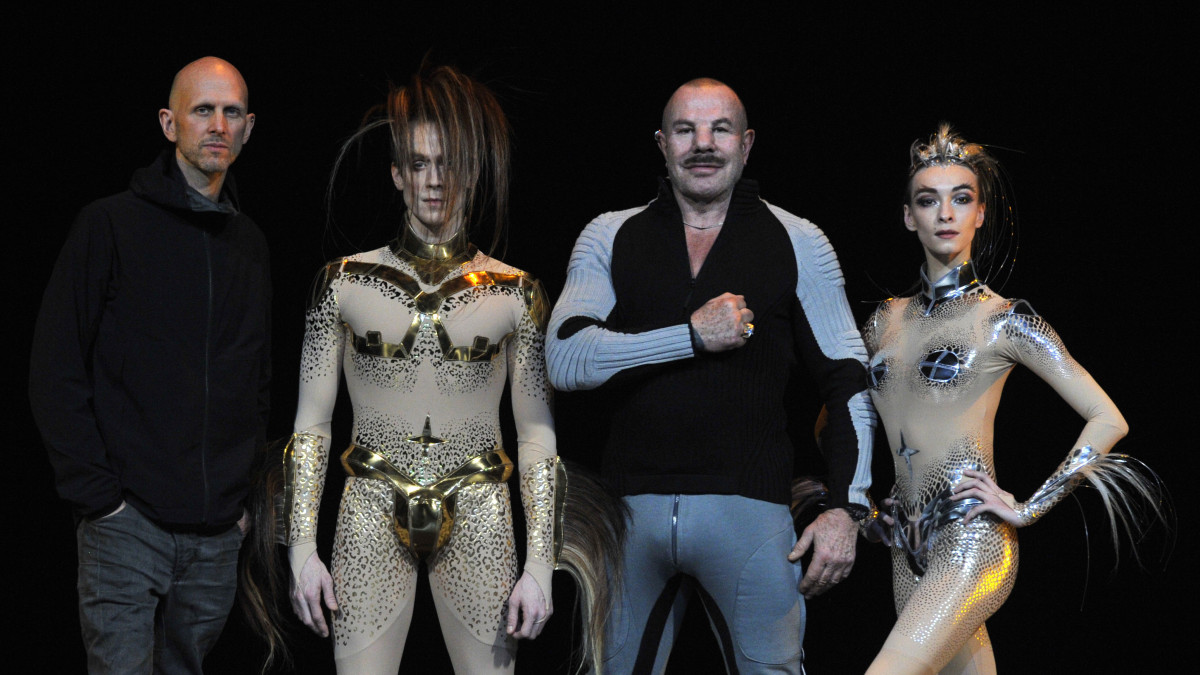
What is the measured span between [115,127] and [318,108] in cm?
55

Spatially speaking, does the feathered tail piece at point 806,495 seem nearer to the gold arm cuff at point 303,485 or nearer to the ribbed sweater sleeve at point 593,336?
the ribbed sweater sleeve at point 593,336

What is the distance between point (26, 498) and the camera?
3701mm

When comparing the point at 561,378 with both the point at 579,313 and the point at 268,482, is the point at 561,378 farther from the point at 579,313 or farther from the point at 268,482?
the point at 268,482

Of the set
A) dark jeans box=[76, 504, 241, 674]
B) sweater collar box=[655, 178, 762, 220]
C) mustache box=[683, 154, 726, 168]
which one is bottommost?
dark jeans box=[76, 504, 241, 674]

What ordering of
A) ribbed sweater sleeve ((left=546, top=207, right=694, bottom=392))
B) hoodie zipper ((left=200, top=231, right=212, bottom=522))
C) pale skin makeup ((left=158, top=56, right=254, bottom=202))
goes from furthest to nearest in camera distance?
pale skin makeup ((left=158, top=56, right=254, bottom=202)), hoodie zipper ((left=200, top=231, right=212, bottom=522)), ribbed sweater sleeve ((left=546, top=207, right=694, bottom=392))

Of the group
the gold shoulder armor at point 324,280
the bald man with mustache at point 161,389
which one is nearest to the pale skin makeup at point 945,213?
the gold shoulder armor at point 324,280

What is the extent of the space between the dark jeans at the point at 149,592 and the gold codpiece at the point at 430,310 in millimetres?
494

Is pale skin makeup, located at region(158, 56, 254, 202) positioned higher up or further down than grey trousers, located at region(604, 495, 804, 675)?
higher up

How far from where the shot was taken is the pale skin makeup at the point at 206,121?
282cm

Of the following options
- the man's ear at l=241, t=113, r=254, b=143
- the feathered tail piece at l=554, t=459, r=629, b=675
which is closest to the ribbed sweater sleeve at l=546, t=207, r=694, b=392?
the feathered tail piece at l=554, t=459, r=629, b=675

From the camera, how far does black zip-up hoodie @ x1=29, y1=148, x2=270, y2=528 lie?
104 inches

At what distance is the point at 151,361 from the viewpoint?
273 cm

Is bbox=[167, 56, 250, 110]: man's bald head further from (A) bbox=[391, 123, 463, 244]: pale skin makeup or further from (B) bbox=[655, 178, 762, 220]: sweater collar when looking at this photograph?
(B) bbox=[655, 178, 762, 220]: sweater collar

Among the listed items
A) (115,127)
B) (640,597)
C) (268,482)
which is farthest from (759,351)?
(115,127)
